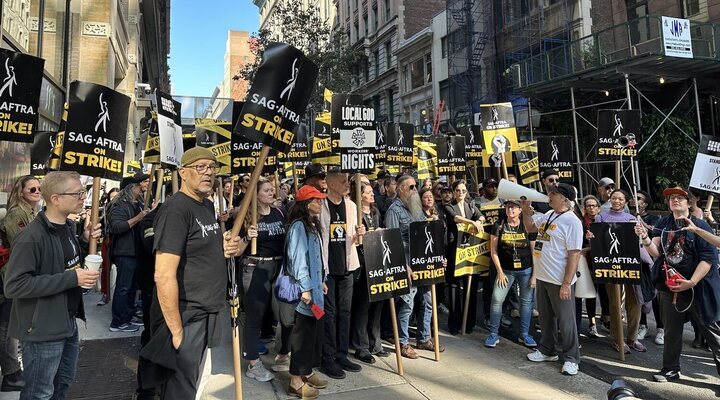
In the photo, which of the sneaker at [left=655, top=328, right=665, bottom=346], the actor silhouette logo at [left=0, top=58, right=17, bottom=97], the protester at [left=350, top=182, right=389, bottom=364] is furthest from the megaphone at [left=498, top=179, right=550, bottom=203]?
the actor silhouette logo at [left=0, top=58, right=17, bottom=97]

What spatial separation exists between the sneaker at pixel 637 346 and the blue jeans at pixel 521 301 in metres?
1.34

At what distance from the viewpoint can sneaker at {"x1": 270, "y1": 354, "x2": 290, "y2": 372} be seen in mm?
5207

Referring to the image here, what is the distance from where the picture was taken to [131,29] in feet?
70.6

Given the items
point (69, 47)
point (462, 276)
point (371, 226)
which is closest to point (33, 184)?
point (371, 226)

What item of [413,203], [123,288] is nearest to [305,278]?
[413,203]

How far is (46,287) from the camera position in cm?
301

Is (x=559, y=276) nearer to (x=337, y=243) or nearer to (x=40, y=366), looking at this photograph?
(x=337, y=243)

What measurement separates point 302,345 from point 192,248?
72.3 inches

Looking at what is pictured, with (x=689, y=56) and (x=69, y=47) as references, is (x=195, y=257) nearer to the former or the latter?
(x=69, y=47)

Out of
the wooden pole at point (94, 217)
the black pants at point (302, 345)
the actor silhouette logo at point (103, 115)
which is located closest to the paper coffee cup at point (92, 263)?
the wooden pole at point (94, 217)

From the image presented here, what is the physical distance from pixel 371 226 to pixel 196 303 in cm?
329

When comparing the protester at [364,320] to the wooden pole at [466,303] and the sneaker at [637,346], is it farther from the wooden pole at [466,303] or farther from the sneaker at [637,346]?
the sneaker at [637,346]

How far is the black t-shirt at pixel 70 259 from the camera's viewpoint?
326cm

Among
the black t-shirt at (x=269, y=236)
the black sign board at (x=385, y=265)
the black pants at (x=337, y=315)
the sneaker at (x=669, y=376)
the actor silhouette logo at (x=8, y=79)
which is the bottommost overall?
the sneaker at (x=669, y=376)
